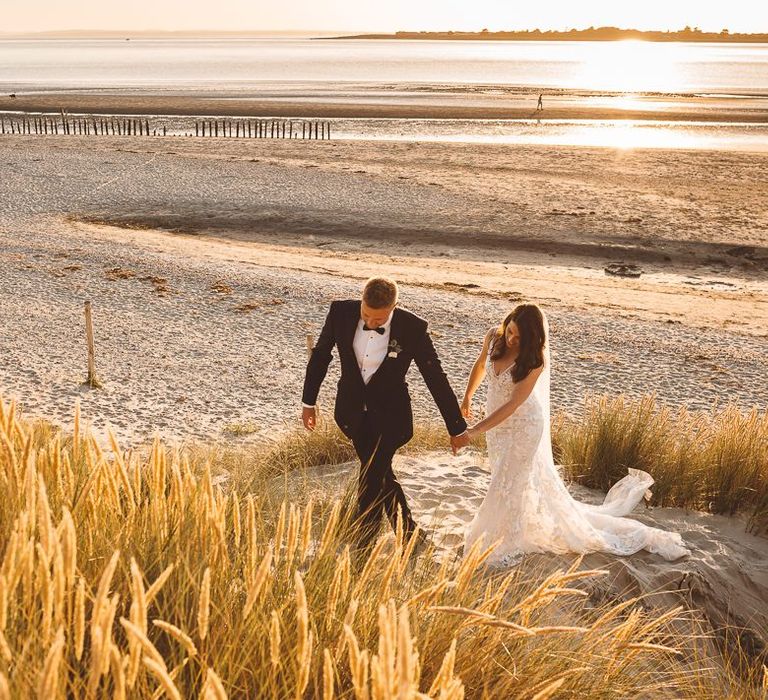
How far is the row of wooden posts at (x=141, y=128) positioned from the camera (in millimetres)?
44688

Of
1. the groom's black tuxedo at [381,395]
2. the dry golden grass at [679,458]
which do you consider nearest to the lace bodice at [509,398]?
the groom's black tuxedo at [381,395]

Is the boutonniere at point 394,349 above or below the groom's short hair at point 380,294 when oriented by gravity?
below

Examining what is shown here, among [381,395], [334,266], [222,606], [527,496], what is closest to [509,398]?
[527,496]

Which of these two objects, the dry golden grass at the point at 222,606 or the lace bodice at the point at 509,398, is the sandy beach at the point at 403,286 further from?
the lace bodice at the point at 509,398

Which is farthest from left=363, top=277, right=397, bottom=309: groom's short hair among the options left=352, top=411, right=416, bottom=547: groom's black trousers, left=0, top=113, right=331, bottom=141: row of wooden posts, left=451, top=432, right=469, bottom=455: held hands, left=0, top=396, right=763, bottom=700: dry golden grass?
left=0, top=113, right=331, bottom=141: row of wooden posts

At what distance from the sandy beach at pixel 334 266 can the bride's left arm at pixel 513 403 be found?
15.6 feet

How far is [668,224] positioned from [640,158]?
45.1 ft

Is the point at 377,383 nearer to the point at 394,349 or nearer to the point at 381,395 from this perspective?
the point at 381,395

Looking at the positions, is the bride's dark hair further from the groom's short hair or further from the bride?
the groom's short hair

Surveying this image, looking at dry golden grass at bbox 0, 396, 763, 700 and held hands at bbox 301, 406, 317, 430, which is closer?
dry golden grass at bbox 0, 396, 763, 700

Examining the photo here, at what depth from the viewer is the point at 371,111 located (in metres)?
59.7

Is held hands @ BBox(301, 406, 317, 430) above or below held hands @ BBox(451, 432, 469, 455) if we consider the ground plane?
above

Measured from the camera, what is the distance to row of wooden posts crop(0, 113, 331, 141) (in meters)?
44.7

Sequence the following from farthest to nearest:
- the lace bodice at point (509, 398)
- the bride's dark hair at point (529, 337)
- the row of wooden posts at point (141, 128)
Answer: the row of wooden posts at point (141, 128) → the lace bodice at point (509, 398) → the bride's dark hair at point (529, 337)
